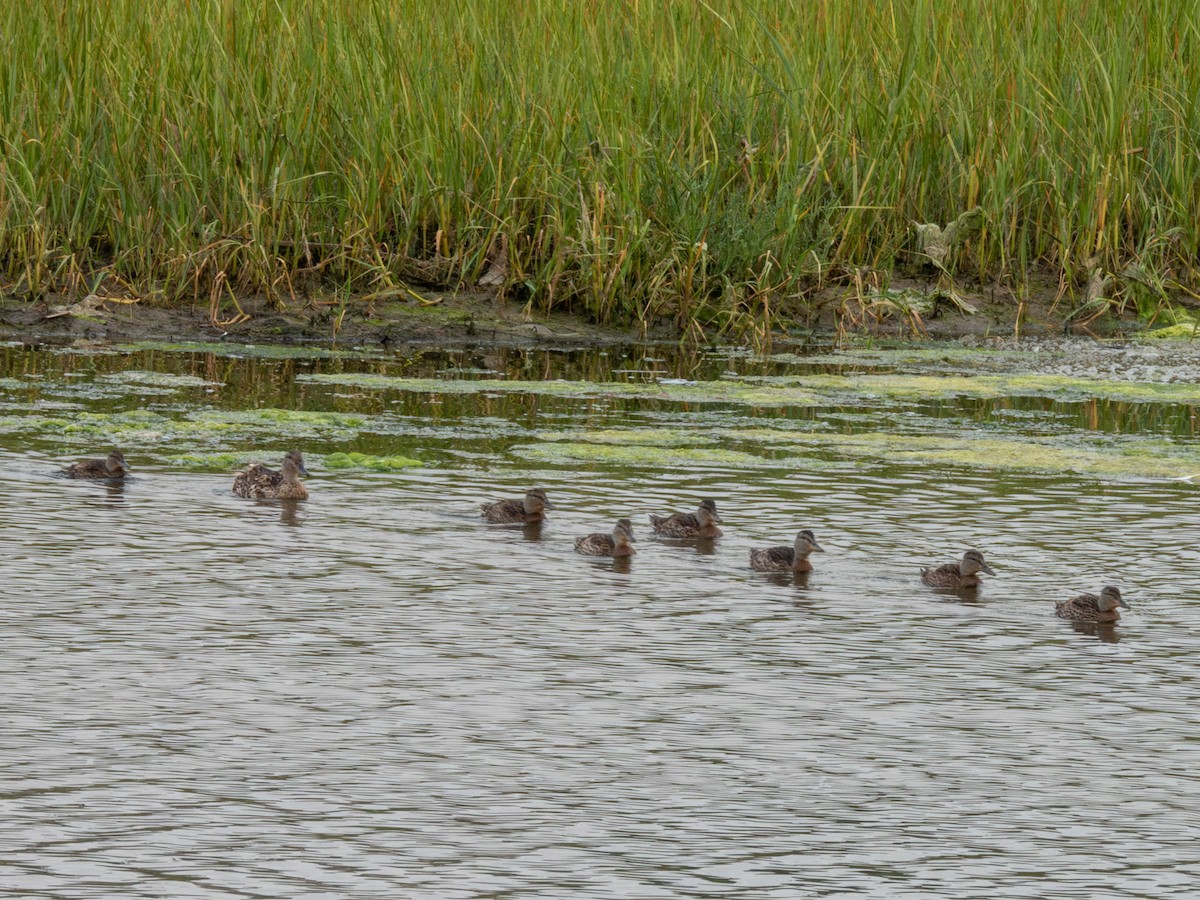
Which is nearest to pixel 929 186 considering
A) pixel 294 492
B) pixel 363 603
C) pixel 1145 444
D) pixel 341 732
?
pixel 1145 444

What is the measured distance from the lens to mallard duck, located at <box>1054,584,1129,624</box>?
8.93 m

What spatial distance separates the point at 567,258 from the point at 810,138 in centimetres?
236

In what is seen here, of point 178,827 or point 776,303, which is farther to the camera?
point 776,303

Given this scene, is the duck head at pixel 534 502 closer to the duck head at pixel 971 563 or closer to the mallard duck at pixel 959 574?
the mallard duck at pixel 959 574

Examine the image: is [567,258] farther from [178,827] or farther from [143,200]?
[178,827]

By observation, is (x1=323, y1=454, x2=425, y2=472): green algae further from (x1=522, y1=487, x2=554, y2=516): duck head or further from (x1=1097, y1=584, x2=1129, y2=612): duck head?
(x1=1097, y1=584, x2=1129, y2=612): duck head

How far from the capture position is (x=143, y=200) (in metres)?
16.5

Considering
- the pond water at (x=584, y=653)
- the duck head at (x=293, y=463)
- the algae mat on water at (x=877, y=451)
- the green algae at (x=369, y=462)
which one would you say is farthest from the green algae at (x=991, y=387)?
the duck head at (x=293, y=463)

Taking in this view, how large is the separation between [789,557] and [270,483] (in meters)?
2.97

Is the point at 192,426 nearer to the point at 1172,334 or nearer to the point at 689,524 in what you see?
the point at 689,524

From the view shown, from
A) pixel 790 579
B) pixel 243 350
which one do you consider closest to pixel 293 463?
pixel 790 579

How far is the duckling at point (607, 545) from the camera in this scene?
10133mm

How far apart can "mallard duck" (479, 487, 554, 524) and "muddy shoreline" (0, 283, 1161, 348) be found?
634 centimetres

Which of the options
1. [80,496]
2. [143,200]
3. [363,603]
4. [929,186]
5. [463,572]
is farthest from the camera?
[929,186]
